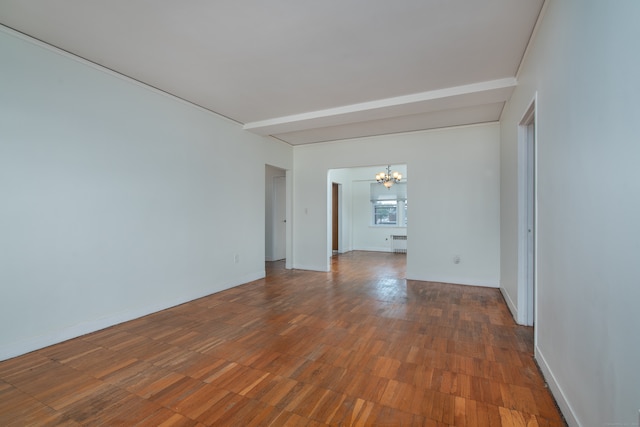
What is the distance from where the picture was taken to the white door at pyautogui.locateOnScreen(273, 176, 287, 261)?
25.2ft

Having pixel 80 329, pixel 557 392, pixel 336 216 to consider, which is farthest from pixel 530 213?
pixel 336 216

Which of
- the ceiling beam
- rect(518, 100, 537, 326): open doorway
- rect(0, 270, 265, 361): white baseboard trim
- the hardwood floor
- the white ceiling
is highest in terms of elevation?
the white ceiling

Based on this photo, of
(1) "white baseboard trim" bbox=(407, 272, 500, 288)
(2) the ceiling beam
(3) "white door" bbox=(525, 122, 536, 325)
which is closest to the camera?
(3) "white door" bbox=(525, 122, 536, 325)

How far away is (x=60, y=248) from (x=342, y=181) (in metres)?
6.98

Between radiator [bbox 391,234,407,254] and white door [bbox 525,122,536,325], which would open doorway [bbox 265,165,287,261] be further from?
white door [bbox 525,122,536,325]

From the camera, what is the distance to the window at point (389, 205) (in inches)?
357

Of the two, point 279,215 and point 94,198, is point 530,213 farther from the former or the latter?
point 279,215

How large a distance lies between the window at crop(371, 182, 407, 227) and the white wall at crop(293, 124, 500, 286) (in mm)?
3629

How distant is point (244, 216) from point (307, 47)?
10.1ft

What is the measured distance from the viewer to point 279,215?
25.3 ft

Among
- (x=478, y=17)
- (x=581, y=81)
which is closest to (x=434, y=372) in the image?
(x=581, y=81)

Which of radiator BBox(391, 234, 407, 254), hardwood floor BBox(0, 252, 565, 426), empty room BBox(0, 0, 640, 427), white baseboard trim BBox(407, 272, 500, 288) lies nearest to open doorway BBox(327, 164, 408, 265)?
radiator BBox(391, 234, 407, 254)

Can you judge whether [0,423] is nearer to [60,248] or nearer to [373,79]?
[60,248]

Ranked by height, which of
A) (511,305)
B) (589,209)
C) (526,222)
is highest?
(589,209)
